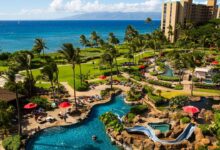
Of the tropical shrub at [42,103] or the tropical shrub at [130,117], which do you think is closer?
the tropical shrub at [130,117]

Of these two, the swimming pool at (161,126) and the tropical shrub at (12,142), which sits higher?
the tropical shrub at (12,142)

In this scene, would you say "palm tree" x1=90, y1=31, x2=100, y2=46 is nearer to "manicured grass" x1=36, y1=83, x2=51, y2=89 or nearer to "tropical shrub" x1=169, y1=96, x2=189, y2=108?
"manicured grass" x1=36, y1=83, x2=51, y2=89

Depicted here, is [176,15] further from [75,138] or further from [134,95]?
[75,138]

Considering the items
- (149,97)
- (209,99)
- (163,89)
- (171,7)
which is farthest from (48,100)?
(171,7)

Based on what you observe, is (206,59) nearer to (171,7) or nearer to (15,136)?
(171,7)

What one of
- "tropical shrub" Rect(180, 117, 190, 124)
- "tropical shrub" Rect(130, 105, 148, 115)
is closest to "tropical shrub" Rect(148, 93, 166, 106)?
"tropical shrub" Rect(130, 105, 148, 115)

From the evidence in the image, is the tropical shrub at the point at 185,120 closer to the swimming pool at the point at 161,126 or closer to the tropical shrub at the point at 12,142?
the swimming pool at the point at 161,126

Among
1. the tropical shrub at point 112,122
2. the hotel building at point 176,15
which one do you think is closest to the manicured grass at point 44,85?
the tropical shrub at point 112,122
